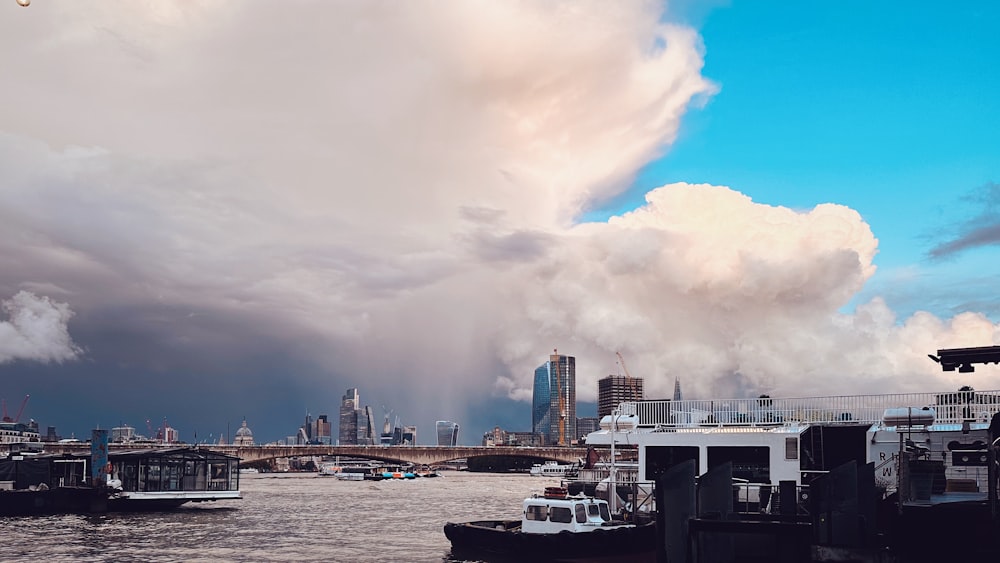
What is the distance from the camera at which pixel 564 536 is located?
131ft

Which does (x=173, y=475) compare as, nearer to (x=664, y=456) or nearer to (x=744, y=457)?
(x=664, y=456)

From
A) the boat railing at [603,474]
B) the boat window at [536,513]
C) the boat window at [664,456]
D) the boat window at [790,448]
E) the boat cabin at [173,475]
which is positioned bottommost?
→ the boat cabin at [173,475]

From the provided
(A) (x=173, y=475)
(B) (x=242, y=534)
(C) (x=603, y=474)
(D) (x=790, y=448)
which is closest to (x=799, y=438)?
(D) (x=790, y=448)

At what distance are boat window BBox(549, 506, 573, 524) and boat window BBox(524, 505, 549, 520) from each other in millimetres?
279

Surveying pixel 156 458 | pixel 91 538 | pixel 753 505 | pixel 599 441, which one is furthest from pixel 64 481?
pixel 753 505

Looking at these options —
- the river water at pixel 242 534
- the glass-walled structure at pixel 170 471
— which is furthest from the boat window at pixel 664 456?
the glass-walled structure at pixel 170 471

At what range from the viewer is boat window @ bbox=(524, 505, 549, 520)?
4206cm

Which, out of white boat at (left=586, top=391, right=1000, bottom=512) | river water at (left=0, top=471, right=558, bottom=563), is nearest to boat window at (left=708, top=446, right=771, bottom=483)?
white boat at (left=586, top=391, right=1000, bottom=512)

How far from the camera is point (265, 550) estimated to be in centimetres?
5778

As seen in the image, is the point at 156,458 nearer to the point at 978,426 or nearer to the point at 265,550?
the point at 265,550

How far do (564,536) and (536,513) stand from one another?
2678mm

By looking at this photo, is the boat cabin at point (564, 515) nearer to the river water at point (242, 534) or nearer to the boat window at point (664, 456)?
the boat window at point (664, 456)

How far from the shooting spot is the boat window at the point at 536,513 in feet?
138

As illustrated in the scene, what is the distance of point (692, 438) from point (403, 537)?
29.9 metres
